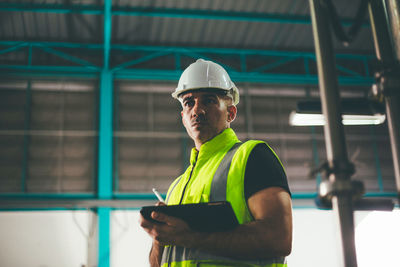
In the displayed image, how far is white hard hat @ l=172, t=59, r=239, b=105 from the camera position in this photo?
8.85ft

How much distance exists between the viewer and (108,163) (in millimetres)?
12148

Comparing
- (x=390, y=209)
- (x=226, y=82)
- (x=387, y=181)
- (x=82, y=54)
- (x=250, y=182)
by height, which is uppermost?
(x=82, y=54)

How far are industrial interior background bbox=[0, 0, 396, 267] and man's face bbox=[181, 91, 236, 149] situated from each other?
31.8 feet

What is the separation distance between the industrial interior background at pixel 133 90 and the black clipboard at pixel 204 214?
33.7 feet

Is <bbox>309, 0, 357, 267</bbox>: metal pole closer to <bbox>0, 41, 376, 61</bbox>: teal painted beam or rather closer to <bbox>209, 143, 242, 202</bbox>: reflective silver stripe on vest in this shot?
<bbox>209, 143, 242, 202</bbox>: reflective silver stripe on vest

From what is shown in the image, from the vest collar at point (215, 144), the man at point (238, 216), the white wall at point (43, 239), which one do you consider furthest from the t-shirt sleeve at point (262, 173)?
the white wall at point (43, 239)

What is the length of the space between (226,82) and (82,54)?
11.6 metres

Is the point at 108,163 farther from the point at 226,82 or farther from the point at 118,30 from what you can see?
the point at 226,82

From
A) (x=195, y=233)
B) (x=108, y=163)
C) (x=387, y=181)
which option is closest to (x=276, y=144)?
(x=387, y=181)

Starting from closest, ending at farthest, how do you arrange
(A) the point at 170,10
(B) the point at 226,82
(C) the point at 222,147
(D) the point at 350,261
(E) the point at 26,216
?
1. (D) the point at 350,261
2. (C) the point at 222,147
3. (B) the point at 226,82
4. (E) the point at 26,216
5. (A) the point at 170,10

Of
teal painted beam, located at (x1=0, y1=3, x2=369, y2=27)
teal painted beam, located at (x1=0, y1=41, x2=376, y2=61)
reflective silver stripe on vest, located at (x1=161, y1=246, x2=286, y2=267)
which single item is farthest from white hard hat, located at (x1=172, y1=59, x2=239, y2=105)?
teal painted beam, located at (x1=0, y1=41, x2=376, y2=61)

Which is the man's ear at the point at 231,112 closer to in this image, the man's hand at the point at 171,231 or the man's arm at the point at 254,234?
the man's arm at the point at 254,234

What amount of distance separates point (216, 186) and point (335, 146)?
1053mm

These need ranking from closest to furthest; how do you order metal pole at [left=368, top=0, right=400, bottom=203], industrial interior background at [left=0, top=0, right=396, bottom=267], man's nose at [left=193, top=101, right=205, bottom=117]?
metal pole at [left=368, top=0, right=400, bottom=203] → man's nose at [left=193, top=101, right=205, bottom=117] → industrial interior background at [left=0, top=0, right=396, bottom=267]
